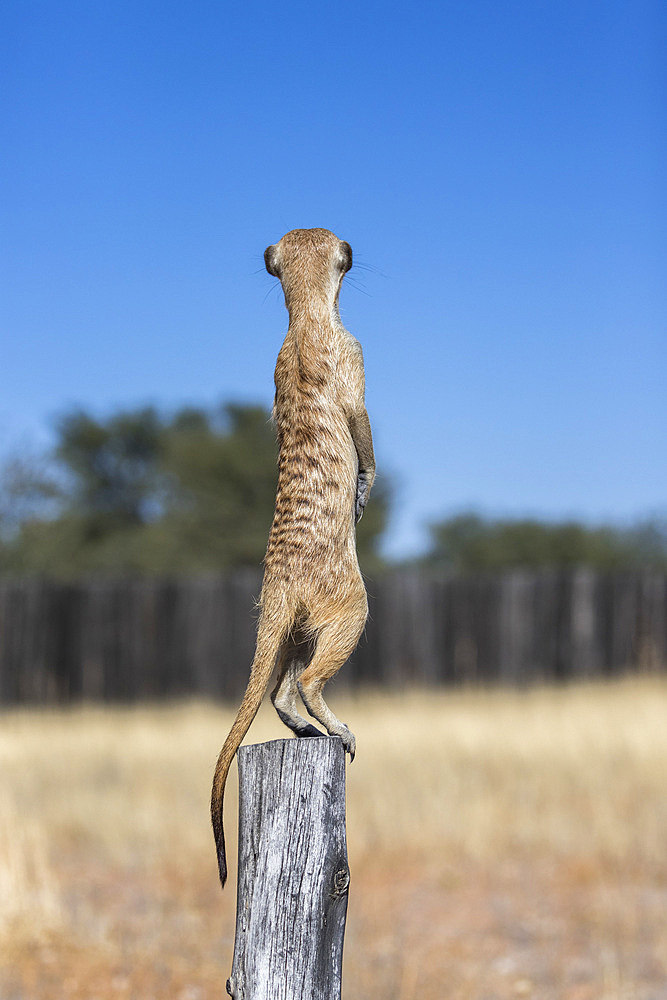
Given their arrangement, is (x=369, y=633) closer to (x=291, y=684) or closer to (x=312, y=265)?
(x=291, y=684)

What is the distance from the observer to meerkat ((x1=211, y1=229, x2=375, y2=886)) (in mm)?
2447

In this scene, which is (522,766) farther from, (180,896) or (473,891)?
(180,896)

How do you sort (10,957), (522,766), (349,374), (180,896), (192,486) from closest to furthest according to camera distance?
(349,374)
(10,957)
(180,896)
(522,766)
(192,486)

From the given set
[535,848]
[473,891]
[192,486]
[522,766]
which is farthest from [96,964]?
[192,486]

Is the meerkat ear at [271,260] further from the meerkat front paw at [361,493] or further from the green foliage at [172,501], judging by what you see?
the green foliage at [172,501]

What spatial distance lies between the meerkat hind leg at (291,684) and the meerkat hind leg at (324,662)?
9 centimetres

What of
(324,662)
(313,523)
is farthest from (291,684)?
(313,523)

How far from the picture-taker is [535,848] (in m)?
7.82

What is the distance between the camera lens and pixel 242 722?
240 centimetres

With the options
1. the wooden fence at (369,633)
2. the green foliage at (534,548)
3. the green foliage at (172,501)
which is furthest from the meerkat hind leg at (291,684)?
the green foliage at (534,548)

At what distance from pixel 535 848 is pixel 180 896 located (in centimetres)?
298

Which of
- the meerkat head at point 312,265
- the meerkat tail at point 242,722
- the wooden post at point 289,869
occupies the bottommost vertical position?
the wooden post at point 289,869

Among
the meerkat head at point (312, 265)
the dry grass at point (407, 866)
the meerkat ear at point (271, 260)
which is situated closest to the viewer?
the meerkat head at point (312, 265)

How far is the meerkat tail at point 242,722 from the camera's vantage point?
7.87 feet
